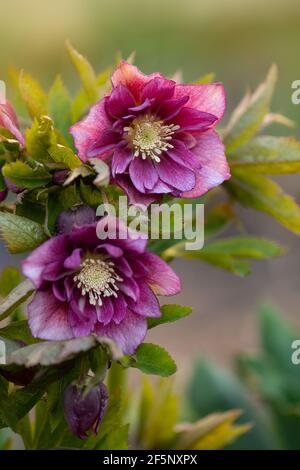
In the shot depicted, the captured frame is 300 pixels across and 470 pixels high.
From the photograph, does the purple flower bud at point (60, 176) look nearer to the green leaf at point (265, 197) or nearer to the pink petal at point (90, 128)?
the pink petal at point (90, 128)

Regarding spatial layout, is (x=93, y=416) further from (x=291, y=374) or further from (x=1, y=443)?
(x=291, y=374)

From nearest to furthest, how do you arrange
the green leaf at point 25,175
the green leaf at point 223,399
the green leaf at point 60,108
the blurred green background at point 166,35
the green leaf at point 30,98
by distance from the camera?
the green leaf at point 25,175 → the green leaf at point 30,98 → the green leaf at point 60,108 → the green leaf at point 223,399 → the blurred green background at point 166,35

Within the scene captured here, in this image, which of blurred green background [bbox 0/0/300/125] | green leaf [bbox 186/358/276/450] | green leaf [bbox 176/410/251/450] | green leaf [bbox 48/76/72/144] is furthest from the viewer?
blurred green background [bbox 0/0/300/125]

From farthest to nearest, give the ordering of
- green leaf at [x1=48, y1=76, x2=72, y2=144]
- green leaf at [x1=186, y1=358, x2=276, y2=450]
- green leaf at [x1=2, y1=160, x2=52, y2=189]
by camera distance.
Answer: green leaf at [x1=186, y1=358, x2=276, y2=450]
green leaf at [x1=48, y1=76, x2=72, y2=144]
green leaf at [x1=2, y1=160, x2=52, y2=189]

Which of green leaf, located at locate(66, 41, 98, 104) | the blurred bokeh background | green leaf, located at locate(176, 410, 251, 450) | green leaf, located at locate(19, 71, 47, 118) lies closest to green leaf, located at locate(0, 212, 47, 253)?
green leaf, located at locate(19, 71, 47, 118)

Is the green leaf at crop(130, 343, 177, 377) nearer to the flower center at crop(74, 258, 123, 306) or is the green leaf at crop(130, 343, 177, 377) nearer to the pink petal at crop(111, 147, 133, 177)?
the flower center at crop(74, 258, 123, 306)

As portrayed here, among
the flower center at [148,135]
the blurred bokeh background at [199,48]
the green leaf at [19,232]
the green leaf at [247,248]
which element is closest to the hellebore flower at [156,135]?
the flower center at [148,135]

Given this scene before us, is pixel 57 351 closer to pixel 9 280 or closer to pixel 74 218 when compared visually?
pixel 74 218
